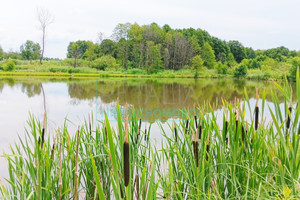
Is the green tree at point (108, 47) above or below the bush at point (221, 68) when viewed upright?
above

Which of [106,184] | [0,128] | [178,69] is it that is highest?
[178,69]

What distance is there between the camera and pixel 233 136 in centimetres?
100

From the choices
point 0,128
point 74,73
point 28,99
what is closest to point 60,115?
point 0,128

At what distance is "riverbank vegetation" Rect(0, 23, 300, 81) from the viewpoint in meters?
24.8

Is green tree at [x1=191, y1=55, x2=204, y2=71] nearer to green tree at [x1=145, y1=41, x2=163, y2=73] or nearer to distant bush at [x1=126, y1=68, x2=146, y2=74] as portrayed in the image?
green tree at [x1=145, y1=41, x2=163, y2=73]

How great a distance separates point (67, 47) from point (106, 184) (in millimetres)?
35588

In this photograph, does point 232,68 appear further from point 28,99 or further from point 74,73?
point 28,99

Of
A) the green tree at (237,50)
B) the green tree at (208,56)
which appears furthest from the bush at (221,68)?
the green tree at (237,50)

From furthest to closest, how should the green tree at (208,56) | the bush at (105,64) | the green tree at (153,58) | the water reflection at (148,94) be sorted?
the green tree at (153,58) < the green tree at (208,56) < the bush at (105,64) < the water reflection at (148,94)

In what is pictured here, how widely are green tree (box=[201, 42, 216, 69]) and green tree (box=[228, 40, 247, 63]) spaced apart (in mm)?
5223

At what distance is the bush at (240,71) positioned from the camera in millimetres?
24359

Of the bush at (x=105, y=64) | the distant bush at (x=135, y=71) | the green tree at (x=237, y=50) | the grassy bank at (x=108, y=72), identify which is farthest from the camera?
the green tree at (x=237, y=50)

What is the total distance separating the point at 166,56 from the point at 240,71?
8.73 m

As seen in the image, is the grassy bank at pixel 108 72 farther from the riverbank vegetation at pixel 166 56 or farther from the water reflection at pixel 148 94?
the water reflection at pixel 148 94
